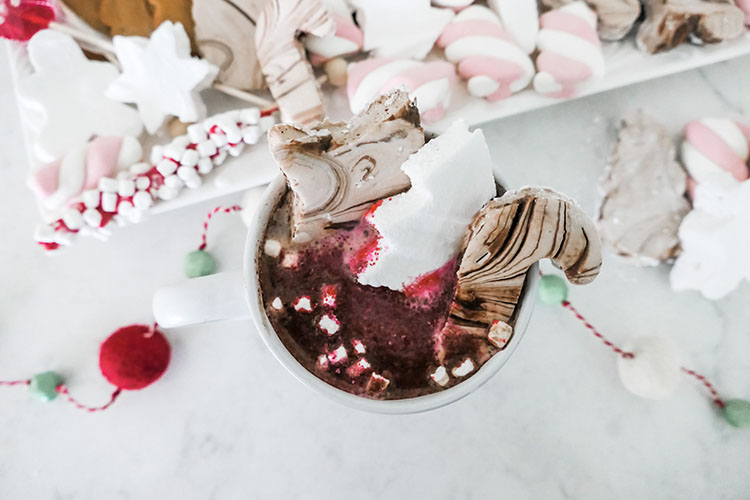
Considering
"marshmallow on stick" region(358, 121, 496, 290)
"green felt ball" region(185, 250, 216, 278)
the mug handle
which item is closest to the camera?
"marshmallow on stick" region(358, 121, 496, 290)

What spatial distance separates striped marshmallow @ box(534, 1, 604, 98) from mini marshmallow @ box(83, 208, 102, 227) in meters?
0.58

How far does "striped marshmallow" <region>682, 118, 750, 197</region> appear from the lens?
2.71 ft

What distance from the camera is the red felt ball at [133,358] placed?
2.67 ft

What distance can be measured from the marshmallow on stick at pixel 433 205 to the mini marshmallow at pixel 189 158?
34cm

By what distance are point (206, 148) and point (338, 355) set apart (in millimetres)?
346

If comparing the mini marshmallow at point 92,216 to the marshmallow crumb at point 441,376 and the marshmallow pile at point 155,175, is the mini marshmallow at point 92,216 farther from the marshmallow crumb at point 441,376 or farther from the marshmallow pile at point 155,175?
the marshmallow crumb at point 441,376

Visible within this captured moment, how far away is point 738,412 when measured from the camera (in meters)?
0.82

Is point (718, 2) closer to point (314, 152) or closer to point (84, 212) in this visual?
point (314, 152)

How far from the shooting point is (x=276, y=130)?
475mm

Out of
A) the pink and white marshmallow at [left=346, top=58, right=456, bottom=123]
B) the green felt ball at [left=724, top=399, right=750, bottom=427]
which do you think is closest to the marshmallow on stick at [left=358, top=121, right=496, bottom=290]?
the pink and white marshmallow at [left=346, top=58, right=456, bottom=123]

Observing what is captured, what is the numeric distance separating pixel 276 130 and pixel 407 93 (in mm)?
111

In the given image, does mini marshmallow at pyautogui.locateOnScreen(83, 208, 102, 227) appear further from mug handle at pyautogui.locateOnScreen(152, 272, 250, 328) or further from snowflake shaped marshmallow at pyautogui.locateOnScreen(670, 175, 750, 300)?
snowflake shaped marshmallow at pyautogui.locateOnScreen(670, 175, 750, 300)

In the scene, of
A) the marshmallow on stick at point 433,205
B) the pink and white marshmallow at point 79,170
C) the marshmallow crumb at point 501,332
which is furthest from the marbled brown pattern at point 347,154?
the pink and white marshmallow at point 79,170

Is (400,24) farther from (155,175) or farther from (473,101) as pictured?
(155,175)
